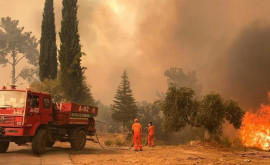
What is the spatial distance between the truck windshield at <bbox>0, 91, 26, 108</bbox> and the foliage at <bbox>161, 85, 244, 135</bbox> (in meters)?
11.8

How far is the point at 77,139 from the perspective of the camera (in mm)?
17953

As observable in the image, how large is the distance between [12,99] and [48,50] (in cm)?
2506

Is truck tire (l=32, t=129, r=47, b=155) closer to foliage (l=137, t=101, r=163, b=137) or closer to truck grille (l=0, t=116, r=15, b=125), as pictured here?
truck grille (l=0, t=116, r=15, b=125)

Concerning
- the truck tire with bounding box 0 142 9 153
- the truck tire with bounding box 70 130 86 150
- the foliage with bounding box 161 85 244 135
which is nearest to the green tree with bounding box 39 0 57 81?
the foliage with bounding box 161 85 244 135

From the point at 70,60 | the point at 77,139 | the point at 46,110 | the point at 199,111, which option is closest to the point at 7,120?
the point at 46,110

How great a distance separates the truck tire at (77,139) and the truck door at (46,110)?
7.46 feet

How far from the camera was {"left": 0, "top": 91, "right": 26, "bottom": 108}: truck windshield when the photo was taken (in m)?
14.4

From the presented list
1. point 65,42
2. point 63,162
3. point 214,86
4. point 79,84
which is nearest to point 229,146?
point 63,162

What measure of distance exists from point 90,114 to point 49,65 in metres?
21.4

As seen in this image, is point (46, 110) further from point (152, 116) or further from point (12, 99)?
point (152, 116)

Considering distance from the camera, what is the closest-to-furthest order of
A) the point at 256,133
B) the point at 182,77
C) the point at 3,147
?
the point at 3,147 < the point at 256,133 < the point at 182,77

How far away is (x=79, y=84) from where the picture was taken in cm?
3450

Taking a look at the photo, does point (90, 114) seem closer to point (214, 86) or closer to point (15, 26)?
point (214, 86)

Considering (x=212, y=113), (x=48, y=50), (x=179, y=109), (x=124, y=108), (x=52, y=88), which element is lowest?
(x=212, y=113)
